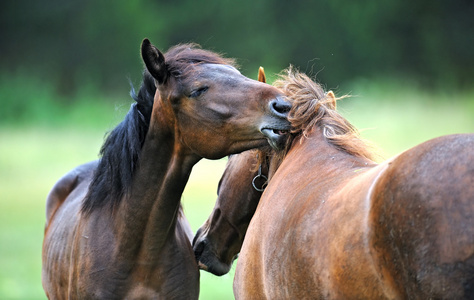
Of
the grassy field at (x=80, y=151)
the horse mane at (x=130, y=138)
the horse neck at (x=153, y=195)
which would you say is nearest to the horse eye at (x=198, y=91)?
the horse mane at (x=130, y=138)

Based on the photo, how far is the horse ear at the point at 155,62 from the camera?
3434 mm

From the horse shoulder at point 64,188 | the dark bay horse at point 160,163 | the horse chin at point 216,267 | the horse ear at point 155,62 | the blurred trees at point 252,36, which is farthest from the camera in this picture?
the blurred trees at point 252,36

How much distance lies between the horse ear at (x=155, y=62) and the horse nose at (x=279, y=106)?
68 cm

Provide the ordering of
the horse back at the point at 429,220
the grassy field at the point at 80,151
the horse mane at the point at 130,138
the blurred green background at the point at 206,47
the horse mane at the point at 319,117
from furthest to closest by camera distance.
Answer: the blurred green background at the point at 206,47, the grassy field at the point at 80,151, the horse mane at the point at 130,138, the horse mane at the point at 319,117, the horse back at the point at 429,220

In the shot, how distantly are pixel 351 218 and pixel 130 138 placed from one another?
1897 mm

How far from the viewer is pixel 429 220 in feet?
6.19

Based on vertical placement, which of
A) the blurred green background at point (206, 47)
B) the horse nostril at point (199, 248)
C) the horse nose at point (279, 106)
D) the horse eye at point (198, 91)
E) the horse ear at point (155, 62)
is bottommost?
the horse nostril at point (199, 248)

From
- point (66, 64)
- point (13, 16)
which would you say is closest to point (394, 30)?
point (66, 64)

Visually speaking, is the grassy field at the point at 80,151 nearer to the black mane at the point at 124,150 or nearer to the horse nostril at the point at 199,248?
the horse nostril at the point at 199,248

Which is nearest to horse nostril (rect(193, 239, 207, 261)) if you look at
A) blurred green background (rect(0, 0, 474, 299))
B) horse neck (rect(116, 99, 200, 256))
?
horse neck (rect(116, 99, 200, 256))

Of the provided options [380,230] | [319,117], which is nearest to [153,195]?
[319,117]

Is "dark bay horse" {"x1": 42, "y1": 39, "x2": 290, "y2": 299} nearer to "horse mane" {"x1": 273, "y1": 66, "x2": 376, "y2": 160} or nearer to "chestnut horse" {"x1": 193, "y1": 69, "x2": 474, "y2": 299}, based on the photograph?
"horse mane" {"x1": 273, "y1": 66, "x2": 376, "y2": 160}

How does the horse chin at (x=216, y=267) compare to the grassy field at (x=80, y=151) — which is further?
the grassy field at (x=80, y=151)

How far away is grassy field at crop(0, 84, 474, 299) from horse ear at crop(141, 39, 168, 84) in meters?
5.58
